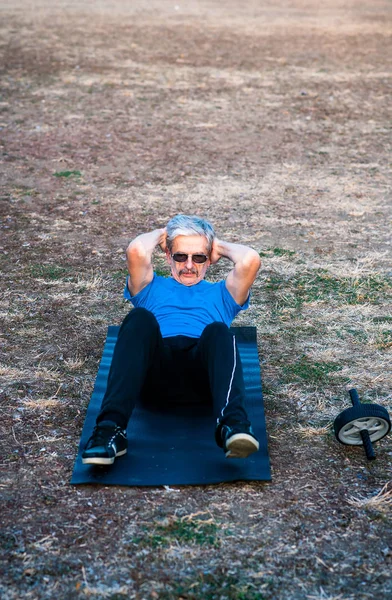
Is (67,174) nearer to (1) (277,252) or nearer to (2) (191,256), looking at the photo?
(1) (277,252)

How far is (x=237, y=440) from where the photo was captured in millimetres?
3484

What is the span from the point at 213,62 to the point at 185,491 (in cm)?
1201

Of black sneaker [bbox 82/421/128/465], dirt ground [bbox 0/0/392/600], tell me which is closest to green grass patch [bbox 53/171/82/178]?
dirt ground [bbox 0/0/392/600]

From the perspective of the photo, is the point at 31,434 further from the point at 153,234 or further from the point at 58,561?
the point at 153,234

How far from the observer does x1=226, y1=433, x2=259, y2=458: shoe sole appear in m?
3.48

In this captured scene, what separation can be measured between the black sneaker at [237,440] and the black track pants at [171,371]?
5 centimetres

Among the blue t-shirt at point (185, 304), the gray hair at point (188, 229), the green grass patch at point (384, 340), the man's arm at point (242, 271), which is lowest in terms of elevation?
the green grass patch at point (384, 340)

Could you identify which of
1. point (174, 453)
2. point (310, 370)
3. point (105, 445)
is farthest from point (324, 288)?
point (105, 445)

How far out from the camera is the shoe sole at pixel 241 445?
3.48 m

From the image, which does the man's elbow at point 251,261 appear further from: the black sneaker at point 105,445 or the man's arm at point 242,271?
the black sneaker at point 105,445

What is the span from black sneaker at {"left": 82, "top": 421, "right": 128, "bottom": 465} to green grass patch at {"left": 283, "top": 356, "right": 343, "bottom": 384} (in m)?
1.46

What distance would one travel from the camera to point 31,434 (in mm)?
4098

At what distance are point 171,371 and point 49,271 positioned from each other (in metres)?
2.64

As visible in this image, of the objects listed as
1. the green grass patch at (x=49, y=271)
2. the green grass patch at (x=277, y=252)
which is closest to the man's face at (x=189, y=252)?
the green grass patch at (x=49, y=271)
